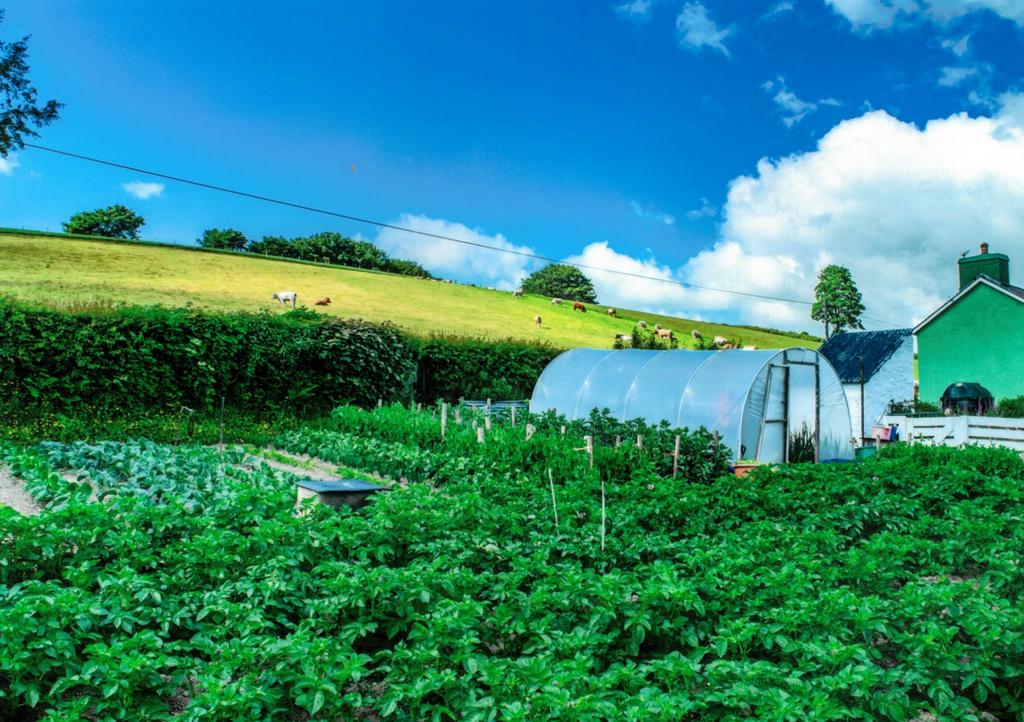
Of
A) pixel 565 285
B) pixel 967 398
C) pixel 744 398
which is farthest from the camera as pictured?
pixel 565 285

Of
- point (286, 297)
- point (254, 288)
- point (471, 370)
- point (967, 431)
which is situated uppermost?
point (254, 288)

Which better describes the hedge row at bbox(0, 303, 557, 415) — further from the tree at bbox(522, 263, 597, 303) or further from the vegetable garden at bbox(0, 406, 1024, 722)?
the tree at bbox(522, 263, 597, 303)

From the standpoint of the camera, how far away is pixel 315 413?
18.3 meters

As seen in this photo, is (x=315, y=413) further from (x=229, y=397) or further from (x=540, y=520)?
(x=540, y=520)

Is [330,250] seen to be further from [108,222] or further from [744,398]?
[744,398]

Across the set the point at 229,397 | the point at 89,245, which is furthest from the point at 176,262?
the point at 229,397

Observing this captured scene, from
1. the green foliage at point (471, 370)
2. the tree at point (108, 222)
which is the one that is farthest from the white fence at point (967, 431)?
the tree at point (108, 222)

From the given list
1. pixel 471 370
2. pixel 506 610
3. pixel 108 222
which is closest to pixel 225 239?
pixel 108 222

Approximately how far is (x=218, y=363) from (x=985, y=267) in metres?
26.5

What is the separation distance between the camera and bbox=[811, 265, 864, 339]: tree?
57.8 metres

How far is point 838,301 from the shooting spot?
57906 millimetres

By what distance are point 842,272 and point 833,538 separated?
58.8m

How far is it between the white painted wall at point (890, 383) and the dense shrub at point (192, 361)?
65.8ft

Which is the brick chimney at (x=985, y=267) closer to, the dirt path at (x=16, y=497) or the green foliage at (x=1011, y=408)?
the green foliage at (x=1011, y=408)
